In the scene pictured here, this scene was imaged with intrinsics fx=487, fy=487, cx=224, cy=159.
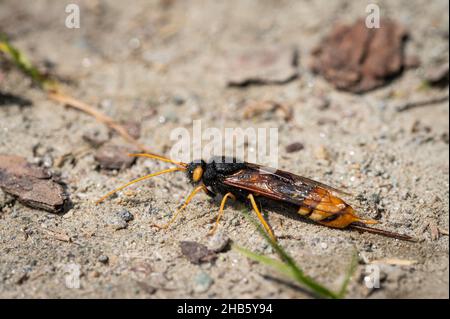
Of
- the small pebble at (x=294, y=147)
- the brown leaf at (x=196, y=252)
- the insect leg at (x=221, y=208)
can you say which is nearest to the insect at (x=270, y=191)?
the insect leg at (x=221, y=208)

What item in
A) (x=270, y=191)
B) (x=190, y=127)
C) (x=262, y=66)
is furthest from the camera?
(x=262, y=66)

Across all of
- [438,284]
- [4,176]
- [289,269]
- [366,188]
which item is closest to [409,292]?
[438,284]

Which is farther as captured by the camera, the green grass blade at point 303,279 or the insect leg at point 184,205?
the insect leg at point 184,205

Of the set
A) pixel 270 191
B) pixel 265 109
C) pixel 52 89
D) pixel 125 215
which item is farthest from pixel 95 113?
pixel 270 191

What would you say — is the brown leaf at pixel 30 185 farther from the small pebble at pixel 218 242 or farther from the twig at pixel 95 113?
the small pebble at pixel 218 242

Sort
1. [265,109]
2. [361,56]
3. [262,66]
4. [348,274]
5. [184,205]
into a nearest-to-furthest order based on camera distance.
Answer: [348,274], [184,205], [265,109], [361,56], [262,66]

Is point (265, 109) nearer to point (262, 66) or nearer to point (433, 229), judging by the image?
point (262, 66)
